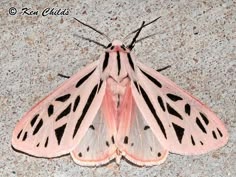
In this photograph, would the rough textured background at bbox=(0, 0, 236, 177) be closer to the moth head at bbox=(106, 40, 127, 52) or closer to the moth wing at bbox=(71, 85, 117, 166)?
the moth head at bbox=(106, 40, 127, 52)

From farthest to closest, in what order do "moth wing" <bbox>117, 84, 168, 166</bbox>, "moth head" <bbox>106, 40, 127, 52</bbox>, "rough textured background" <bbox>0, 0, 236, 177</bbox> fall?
1. "rough textured background" <bbox>0, 0, 236, 177</bbox>
2. "moth head" <bbox>106, 40, 127, 52</bbox>
3. "moth wing" <bbox>117, 84, 168, 166</bbox>

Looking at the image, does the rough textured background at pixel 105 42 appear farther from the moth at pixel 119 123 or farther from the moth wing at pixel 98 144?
the moth wing at pixel 98 144

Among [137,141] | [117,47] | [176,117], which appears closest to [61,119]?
[137,141]

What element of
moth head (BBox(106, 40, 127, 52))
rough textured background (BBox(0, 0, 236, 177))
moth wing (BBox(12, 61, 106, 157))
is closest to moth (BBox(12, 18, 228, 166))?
moth wing (BBox(12, 61, 106, 157))

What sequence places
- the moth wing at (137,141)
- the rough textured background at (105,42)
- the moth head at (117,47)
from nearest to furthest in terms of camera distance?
the moth wing at (137,141), the moth head at (117,47), the rough textured background at (105,42)

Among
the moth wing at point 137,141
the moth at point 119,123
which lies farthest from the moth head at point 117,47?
the moth wing at point 137,141

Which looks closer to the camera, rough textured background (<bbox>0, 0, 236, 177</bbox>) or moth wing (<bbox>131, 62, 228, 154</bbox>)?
moth wing (<bbox>131, 62, 228, 154</bbox>)

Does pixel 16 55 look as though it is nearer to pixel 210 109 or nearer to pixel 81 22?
pixel 81 22

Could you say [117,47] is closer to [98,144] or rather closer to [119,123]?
[119,123]
